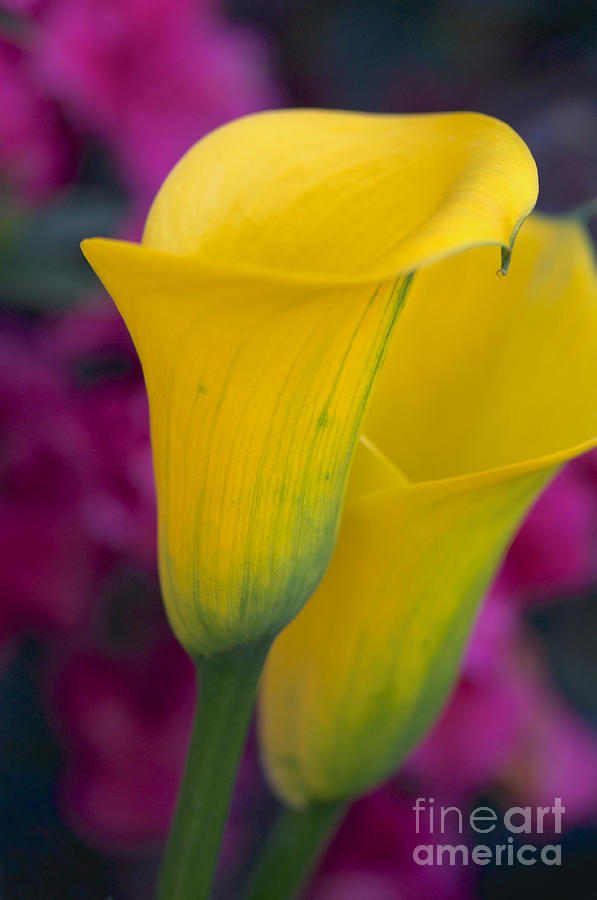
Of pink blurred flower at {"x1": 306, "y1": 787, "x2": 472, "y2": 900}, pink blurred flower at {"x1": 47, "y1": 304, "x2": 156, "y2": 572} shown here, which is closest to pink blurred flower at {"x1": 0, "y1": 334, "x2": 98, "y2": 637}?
pink blurred flower at {"x1": 47, "y1": 304, "x2": 156, "y2": 572}

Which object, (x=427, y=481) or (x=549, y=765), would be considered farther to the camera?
(x=549, y=765)

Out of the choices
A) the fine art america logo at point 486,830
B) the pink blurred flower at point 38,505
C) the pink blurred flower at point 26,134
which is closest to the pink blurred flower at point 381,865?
the fine art america logo at point 486,830

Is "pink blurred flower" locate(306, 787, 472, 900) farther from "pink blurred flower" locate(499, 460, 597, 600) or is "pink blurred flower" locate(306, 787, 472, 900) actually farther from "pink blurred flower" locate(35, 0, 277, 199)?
"pink blurred flower" locate(35, 0, 277, 199)

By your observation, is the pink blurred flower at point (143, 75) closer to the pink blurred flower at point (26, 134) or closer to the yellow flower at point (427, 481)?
the pink blurred flower at point (26, 134)

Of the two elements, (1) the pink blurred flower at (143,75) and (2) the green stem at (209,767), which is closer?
(2) the green stem at (209,767)

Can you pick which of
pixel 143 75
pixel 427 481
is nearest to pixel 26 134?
pixel 143 75

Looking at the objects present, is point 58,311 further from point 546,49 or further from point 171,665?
point 546,49

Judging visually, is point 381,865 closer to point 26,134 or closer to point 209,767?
point 209,767
